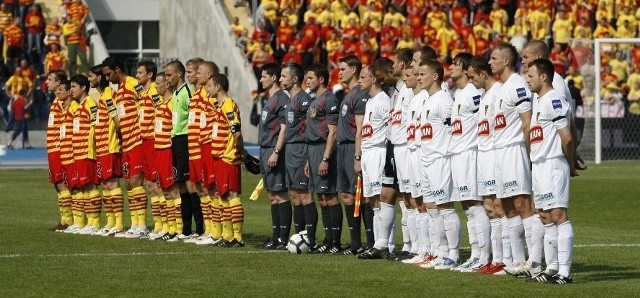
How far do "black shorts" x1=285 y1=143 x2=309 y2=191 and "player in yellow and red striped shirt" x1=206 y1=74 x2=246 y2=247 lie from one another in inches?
26.3

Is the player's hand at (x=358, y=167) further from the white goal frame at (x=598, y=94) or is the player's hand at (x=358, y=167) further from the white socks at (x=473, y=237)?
the white goal frame at (x=598, y=94)

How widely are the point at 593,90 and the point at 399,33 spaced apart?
6.95m

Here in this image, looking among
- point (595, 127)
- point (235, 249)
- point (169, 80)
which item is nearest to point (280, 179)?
point (235, 249)

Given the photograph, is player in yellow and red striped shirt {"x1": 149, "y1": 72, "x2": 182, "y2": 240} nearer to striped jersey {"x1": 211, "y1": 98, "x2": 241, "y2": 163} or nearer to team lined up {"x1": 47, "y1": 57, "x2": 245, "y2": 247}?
team lined up {"x1": 47, "y1": 57, "x2": 245, "y2": 247}

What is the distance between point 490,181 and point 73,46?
97.4ft

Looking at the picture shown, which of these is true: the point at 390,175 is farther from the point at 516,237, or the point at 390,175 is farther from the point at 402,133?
the point at 516,237

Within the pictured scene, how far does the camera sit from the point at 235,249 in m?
17.9

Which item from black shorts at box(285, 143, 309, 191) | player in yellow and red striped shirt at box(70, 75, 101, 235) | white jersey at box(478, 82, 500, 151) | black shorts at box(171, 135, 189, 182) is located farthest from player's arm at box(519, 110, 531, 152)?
player in yellow and red striped shirt at box(70, 75, 101, 235)

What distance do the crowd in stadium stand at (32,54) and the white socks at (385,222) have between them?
2618cm

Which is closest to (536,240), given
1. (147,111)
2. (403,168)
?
(403,168)

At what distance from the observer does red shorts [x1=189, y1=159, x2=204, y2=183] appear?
1872 cm

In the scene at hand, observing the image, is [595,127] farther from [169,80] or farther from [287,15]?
[169,80]

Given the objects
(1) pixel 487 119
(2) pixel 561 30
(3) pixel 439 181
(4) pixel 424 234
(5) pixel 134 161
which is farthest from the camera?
(2) pixel 561 30

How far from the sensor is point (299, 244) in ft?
57.1
